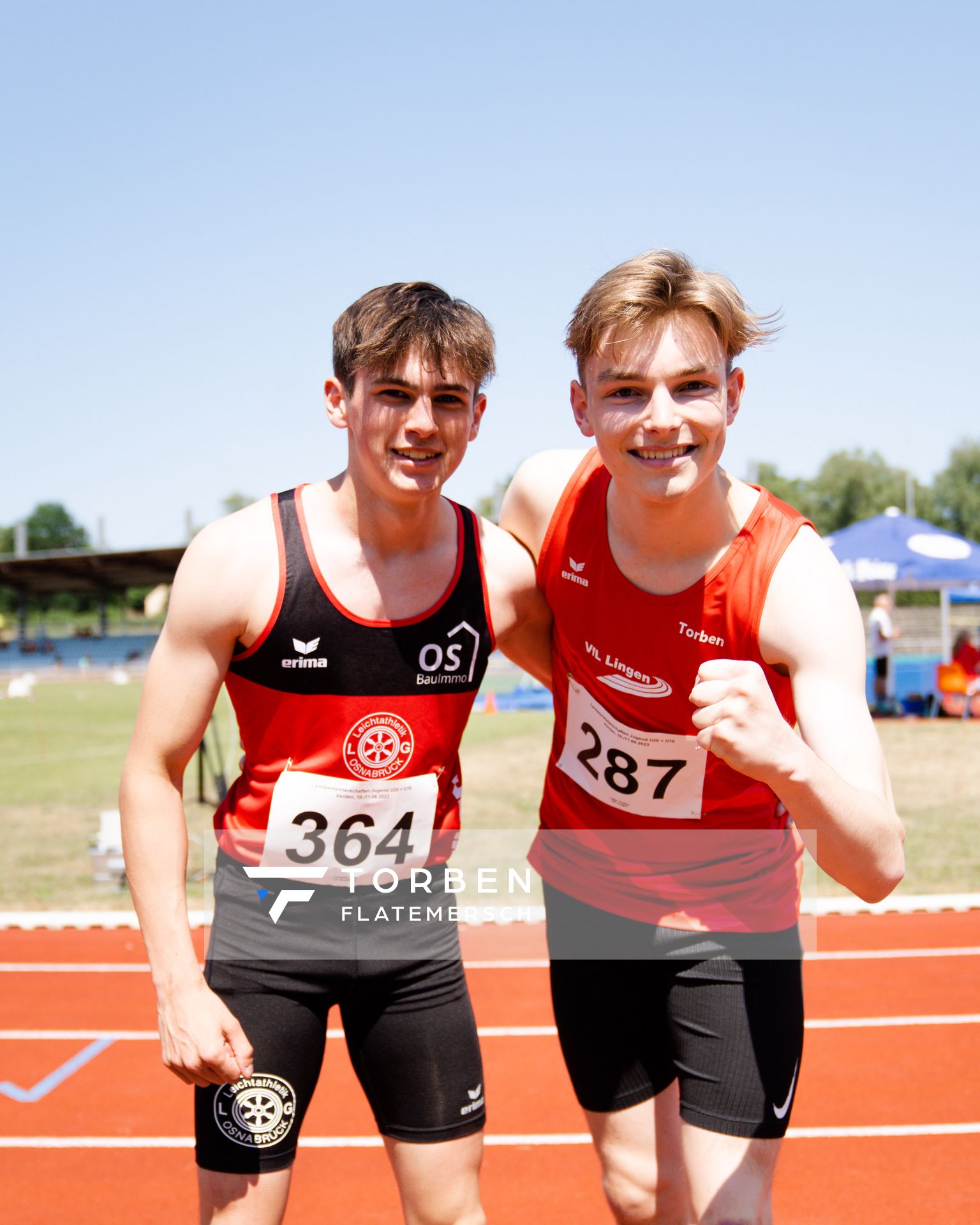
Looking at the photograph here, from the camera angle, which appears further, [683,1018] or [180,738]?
[683,1018]

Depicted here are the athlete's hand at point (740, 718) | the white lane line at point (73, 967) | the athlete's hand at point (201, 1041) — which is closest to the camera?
the athlete's hand at point (740, 718)

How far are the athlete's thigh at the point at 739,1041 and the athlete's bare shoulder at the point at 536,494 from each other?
41.5 inches

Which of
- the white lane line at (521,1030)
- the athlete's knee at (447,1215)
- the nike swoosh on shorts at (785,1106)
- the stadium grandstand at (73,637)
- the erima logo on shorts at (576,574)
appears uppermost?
the erima logo on shorts at (576,574)

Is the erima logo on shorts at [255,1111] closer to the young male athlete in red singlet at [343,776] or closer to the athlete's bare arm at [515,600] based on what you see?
the young male athlete in red singlet at [343,776]

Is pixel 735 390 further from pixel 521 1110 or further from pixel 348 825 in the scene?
pixel 521 1110

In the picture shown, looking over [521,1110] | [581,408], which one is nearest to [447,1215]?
[581,408]

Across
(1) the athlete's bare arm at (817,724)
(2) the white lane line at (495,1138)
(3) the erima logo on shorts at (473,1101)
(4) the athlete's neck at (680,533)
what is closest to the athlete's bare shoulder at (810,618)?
(1) the athlete's bare arm at (817,724)

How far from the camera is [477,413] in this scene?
229 centimetres

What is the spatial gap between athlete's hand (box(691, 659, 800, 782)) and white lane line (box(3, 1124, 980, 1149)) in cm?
276

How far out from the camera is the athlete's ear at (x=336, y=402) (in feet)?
7.36

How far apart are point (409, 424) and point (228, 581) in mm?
487

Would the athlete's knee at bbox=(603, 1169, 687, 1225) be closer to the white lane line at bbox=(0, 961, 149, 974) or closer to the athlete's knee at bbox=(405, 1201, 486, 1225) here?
the athlete's knee at bbox=(405, 1201, 486, 1225)

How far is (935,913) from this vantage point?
Answer: 6227 mm

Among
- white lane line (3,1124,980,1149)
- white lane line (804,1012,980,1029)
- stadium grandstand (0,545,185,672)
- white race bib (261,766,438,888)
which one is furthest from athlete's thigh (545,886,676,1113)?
stadium grandstand (0,545,185,672)
